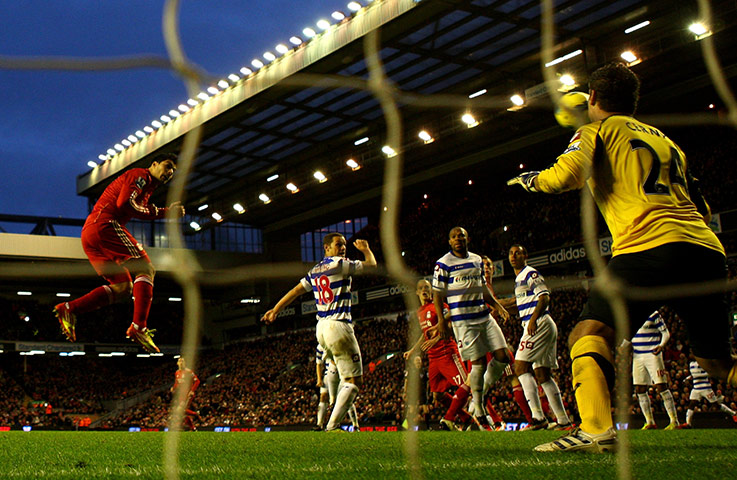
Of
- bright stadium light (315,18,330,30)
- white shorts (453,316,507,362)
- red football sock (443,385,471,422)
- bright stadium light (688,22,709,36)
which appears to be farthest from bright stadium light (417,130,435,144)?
white shorts (453,316,507,362)

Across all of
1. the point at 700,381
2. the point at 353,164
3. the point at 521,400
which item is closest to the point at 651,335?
the point at 700,381

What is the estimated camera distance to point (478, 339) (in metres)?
7.29

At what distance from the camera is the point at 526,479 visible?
9.77 feet

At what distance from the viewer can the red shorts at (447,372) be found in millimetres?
8609

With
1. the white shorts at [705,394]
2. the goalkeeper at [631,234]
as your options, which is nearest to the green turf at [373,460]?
the goalkeeper at [631,234]

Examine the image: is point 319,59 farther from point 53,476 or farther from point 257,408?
point 53,476

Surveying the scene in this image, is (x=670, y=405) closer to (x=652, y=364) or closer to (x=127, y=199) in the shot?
(x=652, y=364)

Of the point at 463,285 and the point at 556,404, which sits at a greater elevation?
the point at 463,285

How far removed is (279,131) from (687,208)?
22802 millimetres

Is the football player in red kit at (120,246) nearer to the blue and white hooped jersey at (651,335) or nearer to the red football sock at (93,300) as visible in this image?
the red football sock at (93,300)

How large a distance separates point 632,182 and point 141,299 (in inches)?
172

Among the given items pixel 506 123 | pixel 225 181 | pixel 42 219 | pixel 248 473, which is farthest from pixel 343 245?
pixel 42 219

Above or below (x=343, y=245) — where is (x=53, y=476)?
below

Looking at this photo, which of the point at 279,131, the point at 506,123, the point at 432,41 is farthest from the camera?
the point at 279,131
